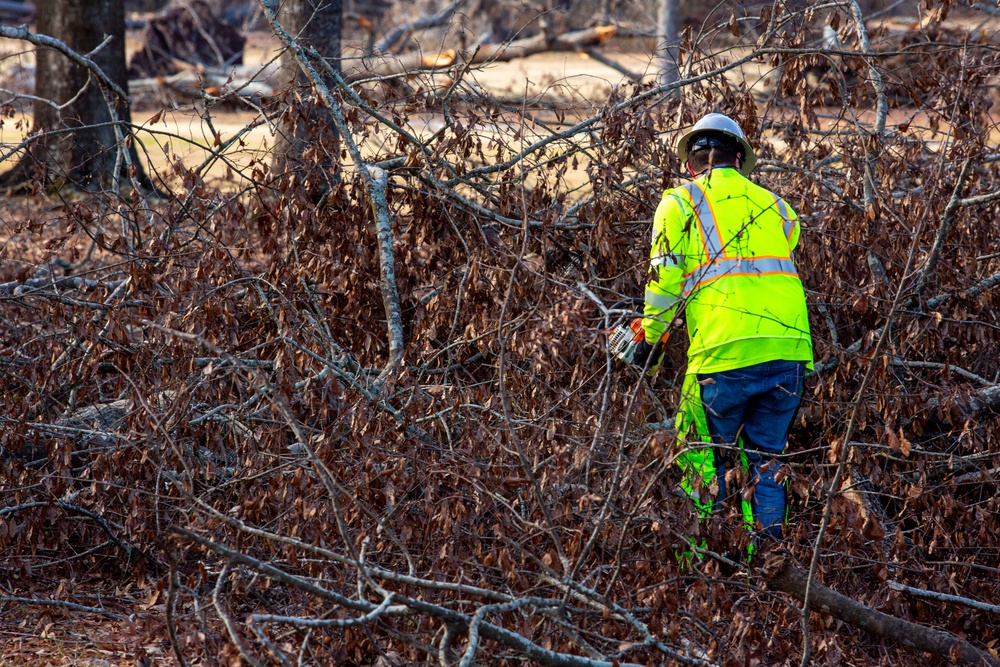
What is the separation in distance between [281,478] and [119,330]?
42.9 inches

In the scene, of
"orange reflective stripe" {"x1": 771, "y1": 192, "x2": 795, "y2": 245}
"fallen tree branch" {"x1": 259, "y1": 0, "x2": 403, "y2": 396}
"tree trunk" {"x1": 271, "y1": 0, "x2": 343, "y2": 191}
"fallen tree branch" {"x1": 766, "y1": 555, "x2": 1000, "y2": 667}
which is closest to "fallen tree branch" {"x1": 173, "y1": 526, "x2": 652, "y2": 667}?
"fallen tree branch" {"x1": 766, "y1": 555, "x2": 1000, "y2": 667}

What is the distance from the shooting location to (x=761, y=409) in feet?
14.3

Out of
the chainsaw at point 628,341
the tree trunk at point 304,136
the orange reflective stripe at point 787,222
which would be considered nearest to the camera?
the chainsaw at point 628,341

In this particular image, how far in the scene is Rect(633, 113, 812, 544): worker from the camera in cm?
412

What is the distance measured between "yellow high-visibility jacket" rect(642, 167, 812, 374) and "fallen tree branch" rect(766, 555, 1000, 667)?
2.92 feet

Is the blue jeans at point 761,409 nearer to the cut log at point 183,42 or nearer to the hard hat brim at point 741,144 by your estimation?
the hard hat brim at point 741,144

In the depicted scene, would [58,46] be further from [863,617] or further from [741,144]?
[863,617]

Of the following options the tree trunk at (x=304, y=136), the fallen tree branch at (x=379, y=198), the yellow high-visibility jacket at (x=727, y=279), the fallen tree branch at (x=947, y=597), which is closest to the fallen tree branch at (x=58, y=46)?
the tree trunk at (x=304, y=136)

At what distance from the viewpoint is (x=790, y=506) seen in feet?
15.5

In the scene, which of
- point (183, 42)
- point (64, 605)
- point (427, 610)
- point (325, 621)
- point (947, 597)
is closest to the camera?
point (325, 621)

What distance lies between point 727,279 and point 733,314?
15 centimetres

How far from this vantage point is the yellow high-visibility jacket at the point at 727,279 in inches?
162

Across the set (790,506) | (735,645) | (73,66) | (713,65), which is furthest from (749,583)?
(73,66)

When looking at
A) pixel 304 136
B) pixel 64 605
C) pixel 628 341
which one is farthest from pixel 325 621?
pixel 304 136
